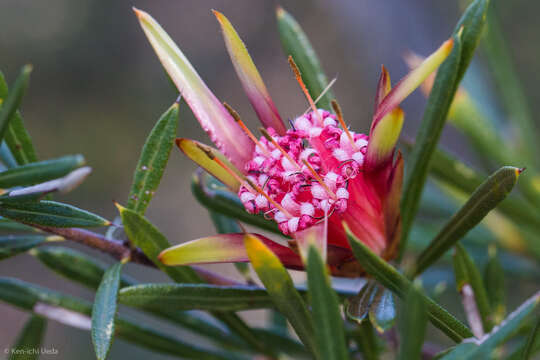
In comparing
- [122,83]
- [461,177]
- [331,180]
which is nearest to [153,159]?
[331,180]

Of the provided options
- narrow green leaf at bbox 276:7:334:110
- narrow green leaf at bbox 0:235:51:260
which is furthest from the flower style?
narrow green leaf at bbox 0:235:51:260

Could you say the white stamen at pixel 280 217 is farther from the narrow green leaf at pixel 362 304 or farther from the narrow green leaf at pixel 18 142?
the narrow green leaf at pixel 18 142

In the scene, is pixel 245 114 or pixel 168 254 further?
pixel 245 114

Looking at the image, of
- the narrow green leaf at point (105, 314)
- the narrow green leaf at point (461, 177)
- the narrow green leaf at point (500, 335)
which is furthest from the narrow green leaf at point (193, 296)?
the narrow green leaf at point (461, 177)

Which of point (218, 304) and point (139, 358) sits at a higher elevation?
point (218, 304)

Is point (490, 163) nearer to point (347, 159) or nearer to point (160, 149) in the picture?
point (347, 159)

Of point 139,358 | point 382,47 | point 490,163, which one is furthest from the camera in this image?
point 139,358

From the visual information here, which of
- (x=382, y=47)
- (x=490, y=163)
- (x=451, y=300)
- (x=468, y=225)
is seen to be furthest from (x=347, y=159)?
(x=382, y=47)
